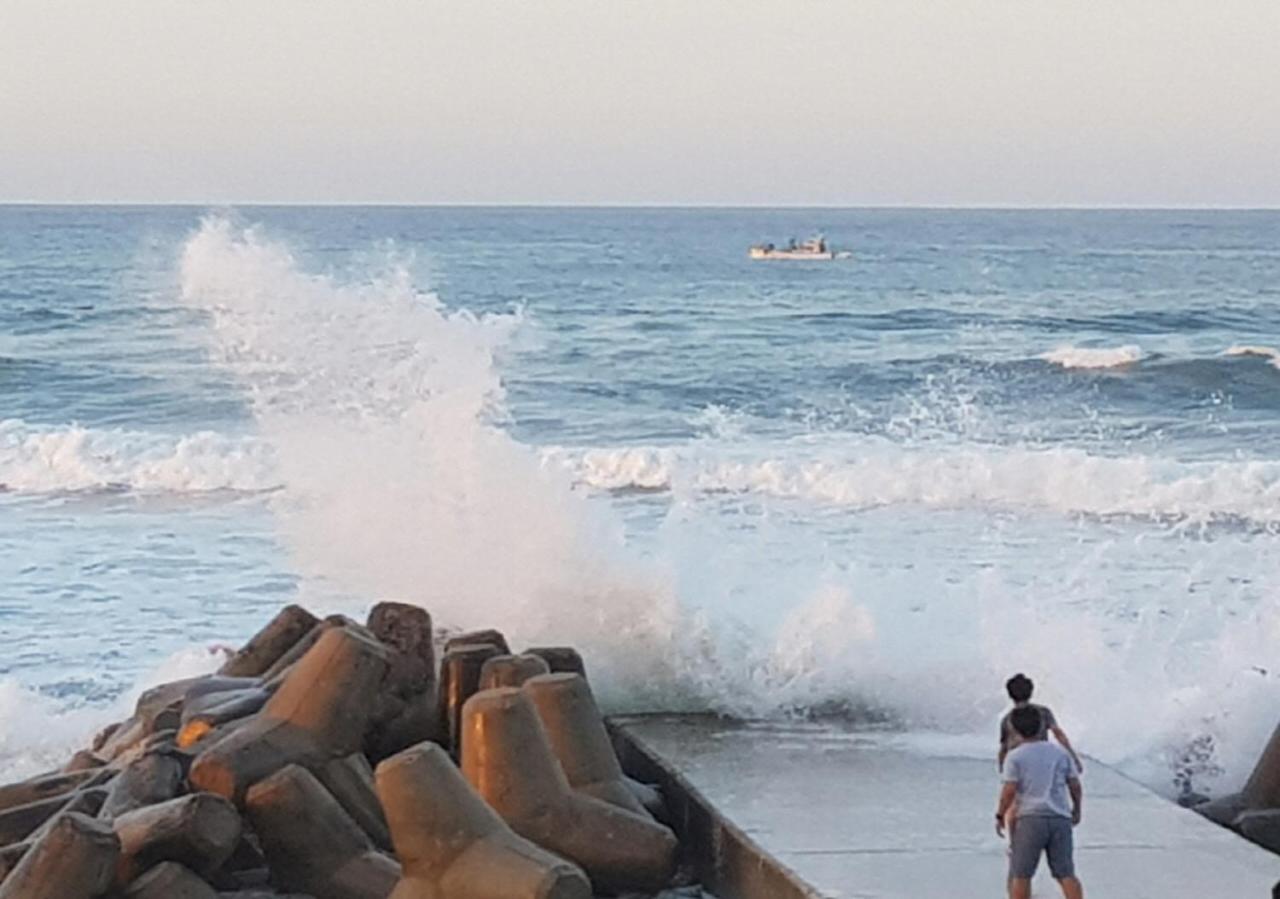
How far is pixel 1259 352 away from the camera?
30.4m

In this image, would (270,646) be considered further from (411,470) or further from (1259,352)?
(1259,352)

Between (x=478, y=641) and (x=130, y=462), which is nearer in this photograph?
(x=478, y=641)

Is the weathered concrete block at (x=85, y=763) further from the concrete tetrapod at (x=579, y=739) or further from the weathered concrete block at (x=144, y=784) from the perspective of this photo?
the concrete tetrapod at (x=579, y=739)

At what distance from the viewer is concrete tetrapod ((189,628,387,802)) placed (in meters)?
5.98

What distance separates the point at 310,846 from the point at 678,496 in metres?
10.7

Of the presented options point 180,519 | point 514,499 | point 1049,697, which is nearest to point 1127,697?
point 1049,697

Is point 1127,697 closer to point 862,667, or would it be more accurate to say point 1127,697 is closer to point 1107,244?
point 862,667

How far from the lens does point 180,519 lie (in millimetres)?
16438

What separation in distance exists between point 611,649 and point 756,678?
0.61m

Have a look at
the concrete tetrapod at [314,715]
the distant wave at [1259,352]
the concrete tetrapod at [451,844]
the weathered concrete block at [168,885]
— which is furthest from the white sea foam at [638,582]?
Answer: the distant wave at [1259,352]

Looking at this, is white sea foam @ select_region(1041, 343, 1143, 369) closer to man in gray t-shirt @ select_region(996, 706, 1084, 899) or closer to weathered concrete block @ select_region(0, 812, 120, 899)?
man in gray t-shirt @ select_region(996, 706, 1084, 899)

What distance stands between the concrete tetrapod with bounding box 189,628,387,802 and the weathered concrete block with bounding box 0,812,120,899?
0.67 metres

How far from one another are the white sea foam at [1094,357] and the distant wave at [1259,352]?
1.27 metres

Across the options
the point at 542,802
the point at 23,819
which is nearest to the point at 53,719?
the point at 23,819
